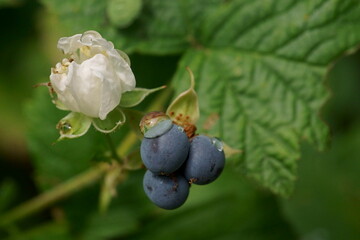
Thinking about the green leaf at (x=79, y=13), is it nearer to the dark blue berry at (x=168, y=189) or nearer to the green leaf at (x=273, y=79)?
the green leaf at (x=273, y=79)

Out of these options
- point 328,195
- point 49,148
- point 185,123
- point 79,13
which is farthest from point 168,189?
point 328,195

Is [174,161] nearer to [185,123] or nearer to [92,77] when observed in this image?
[185,123]

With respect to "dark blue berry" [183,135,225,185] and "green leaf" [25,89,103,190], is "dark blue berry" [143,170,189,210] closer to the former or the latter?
"dark blue berry" [183,135,225,185]

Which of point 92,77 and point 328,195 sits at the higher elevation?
point 92,77

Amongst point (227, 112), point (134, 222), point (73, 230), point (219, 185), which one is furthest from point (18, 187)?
point (227, 112)

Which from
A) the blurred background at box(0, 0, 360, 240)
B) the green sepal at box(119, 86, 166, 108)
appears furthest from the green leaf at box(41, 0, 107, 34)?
the green sepal at box(119, 86, 166, 108)

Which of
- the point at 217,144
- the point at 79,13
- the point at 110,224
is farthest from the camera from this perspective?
the point at 110,224
